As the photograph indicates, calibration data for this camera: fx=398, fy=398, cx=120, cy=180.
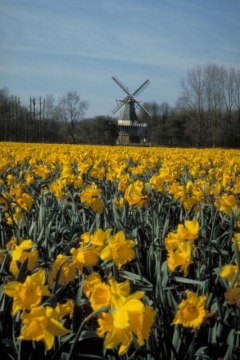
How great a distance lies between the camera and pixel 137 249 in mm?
2090

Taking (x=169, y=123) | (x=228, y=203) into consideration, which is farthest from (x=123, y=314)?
(x=169, y=123)

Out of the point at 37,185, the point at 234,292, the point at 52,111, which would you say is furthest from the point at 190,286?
the point at 52,111

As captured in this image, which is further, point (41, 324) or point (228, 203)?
point (228, 203)

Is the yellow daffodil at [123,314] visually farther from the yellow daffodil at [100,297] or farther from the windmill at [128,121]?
the windmill at [128,121]

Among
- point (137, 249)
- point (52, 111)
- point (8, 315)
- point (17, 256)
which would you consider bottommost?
point (8, 315)

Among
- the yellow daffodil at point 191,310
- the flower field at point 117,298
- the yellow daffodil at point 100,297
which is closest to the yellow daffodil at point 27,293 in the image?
the flower field at point 117,298

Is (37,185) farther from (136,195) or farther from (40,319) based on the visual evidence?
(40,319)

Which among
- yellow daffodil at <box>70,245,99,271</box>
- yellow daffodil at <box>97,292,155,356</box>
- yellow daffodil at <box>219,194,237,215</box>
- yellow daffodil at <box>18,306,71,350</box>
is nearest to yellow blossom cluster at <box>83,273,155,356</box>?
yellow daffodil at <box>97,292,155,356</box>

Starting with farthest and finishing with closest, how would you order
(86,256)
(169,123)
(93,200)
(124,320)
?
1. (169,123)
2. (93,200)
3. (86,256)
4. (124,320)

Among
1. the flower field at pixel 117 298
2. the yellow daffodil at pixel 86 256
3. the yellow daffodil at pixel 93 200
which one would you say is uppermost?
the yellow daffodil at pixel 93 200

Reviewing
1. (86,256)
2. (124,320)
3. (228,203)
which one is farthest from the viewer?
(228,203)

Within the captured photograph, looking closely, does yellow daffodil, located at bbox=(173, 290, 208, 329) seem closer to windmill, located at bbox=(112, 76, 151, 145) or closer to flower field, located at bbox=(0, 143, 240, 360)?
flower field, located at bbox=(0, 143, 240, 360)

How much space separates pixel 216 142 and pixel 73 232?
45.9 meters

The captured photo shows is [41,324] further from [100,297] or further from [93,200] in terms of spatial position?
[93,200]
